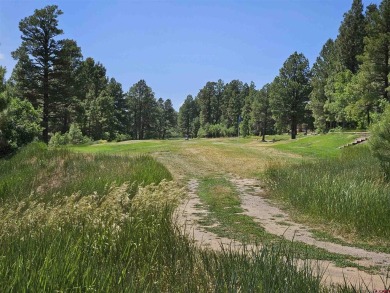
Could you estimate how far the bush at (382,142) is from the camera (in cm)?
1522

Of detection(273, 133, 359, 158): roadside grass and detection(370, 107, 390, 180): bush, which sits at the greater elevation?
detection(370, 107, 390, 180): bush

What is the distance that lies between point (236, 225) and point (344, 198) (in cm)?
332

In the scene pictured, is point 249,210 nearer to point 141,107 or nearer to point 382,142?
point 382,142

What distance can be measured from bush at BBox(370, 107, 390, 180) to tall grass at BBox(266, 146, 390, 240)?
48cm

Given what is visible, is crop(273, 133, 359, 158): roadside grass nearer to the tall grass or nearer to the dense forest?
the dense forest

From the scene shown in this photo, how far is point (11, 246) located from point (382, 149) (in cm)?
1489

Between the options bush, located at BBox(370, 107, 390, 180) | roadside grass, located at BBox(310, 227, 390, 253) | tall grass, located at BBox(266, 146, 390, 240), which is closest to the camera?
roadside grass, located at BBox(310, 227, 390, 253)

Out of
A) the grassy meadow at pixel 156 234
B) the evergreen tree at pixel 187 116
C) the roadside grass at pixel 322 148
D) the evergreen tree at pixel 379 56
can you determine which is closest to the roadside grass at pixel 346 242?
the grassy meadow at pixel 156 234

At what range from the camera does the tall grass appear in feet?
31.0

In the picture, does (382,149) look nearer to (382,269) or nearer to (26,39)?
(382,269)

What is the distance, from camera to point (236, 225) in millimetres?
10000

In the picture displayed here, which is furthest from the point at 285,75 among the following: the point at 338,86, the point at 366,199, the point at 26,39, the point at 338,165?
the point at 366,199

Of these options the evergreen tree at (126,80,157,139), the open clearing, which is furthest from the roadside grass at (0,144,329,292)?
the evergreen tree at (126,80,157,139)

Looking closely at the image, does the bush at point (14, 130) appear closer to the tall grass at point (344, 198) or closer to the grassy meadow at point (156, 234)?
the grassy meadow at point (156, 234)
